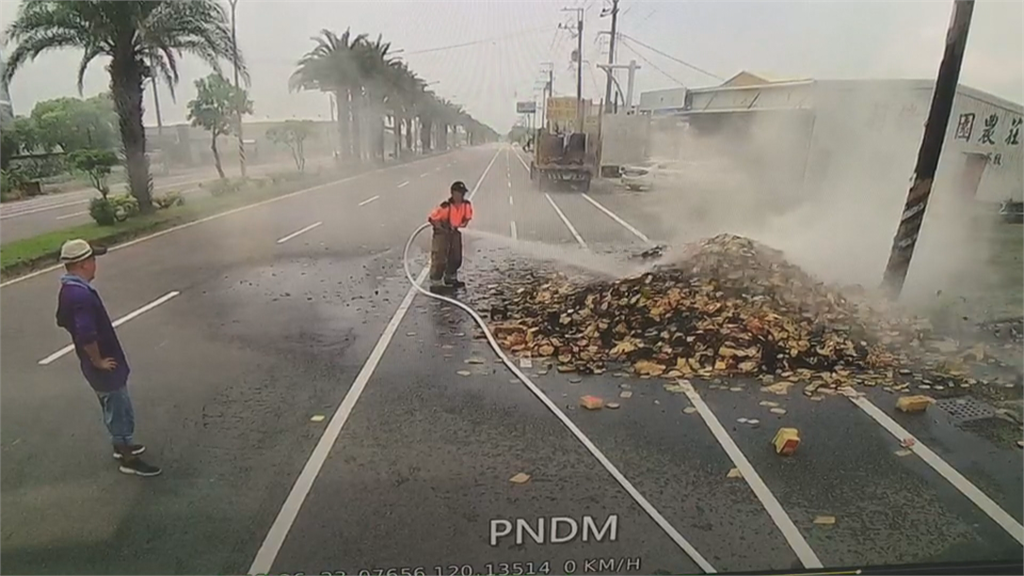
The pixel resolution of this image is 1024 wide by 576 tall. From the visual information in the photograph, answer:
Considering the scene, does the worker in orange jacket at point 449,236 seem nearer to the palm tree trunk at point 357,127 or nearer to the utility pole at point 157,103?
the palm tree trunk at point 357,127

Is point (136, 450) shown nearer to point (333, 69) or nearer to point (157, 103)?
point (157, 103)

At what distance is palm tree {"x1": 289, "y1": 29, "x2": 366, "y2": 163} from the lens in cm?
175

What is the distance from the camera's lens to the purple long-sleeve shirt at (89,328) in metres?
1.54

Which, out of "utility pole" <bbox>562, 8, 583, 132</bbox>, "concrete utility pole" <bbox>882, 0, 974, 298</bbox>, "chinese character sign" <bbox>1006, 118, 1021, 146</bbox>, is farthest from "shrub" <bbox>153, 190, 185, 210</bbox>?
"chinese character sign" <bbox>1006, 118, 1021, 146</bbox>

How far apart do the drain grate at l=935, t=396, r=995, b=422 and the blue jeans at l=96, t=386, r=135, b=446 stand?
8.08ft

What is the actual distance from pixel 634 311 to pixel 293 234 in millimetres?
1161

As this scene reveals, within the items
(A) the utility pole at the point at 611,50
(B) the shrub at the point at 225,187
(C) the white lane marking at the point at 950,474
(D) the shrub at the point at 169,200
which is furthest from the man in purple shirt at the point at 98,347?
(C) the white lane marking at the point at 950,474

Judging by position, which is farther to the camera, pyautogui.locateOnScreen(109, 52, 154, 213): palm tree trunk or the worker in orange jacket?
the worker in orange jacket

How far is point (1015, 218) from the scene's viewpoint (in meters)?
2.06

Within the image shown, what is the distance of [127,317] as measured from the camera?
1.68m

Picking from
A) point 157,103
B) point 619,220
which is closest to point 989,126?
point 619,220

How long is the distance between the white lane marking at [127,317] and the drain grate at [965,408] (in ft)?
8.00

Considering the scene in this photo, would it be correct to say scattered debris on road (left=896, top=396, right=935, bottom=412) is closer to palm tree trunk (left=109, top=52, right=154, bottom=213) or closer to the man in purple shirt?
the man in purple shirt

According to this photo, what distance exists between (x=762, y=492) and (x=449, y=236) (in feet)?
3.98
